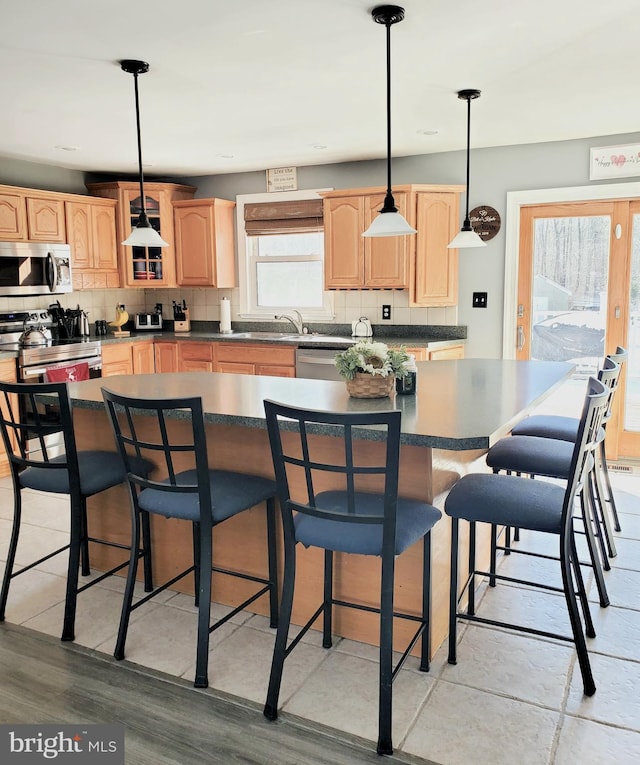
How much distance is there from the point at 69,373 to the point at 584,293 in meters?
4.08

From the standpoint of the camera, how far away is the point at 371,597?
A: 8.39 feet

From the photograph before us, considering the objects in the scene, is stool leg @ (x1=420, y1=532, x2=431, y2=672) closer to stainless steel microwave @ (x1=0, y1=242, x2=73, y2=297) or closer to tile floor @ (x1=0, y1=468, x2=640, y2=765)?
tile floor @ (x1=0, y1=468, x2=640, y2=765)

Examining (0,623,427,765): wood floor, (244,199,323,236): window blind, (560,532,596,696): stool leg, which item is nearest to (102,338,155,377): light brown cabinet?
(244,199,323,236): window blind

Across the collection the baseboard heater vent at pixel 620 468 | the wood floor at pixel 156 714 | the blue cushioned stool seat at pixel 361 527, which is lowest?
the wood floor at pixel 156 714

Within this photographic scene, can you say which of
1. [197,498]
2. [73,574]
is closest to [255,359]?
[73,574]

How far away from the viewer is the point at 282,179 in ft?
19.8

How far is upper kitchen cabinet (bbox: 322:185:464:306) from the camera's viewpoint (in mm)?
5199

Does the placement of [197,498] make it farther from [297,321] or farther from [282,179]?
[282,179]

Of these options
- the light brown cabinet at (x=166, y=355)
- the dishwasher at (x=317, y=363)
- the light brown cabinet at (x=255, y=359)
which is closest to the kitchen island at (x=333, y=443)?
the dishwasher at (x=317, y=363)

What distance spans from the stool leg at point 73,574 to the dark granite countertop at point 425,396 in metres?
0.46

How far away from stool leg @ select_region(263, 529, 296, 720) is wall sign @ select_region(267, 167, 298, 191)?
452 cm

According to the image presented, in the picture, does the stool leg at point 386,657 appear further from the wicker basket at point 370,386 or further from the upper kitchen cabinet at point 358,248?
the upper kitchen cabinet at point 358,248

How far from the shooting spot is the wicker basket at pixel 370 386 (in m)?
2.63

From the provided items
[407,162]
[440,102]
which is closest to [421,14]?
[440,102]
